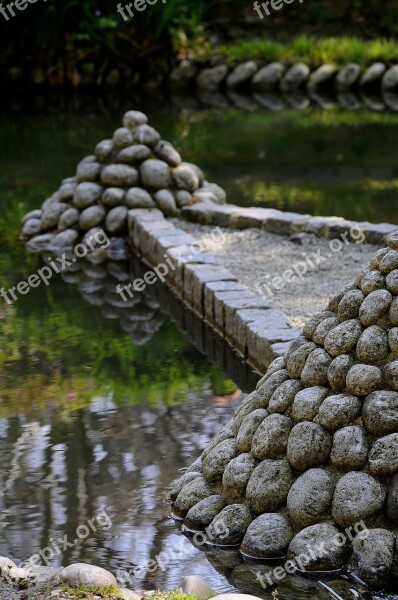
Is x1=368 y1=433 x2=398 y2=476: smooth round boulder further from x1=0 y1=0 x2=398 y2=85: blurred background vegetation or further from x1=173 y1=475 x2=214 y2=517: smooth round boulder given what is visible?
x1=0 y1=0 x2=398 y2=85: blurred background vegetation

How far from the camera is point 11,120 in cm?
1684

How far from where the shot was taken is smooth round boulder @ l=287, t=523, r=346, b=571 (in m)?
4.38

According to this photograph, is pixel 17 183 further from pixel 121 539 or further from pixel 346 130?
pixel 121 539

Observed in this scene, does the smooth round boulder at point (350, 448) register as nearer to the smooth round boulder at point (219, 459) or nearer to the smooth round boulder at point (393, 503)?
the smooth round boulder at point (393, 503)

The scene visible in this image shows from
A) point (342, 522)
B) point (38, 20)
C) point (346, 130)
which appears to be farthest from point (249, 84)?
point (342, 522)

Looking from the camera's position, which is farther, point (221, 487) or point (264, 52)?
point (264, 52)

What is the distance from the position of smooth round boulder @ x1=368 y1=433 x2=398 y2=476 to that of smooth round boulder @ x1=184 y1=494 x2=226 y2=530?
2.44 feet

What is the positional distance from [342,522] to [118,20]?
52.7 feet

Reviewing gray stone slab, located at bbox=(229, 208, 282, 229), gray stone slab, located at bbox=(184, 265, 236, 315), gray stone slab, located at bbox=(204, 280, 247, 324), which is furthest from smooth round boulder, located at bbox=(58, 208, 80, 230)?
gray stone slab, located at bbox=(204, 280, 247, 324)

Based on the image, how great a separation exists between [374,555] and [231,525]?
26.0 inches

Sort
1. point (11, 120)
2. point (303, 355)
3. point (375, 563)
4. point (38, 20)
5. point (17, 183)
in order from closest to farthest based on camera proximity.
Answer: point (375, 563), point (303, 355), point (17, 183), point (11, 120), point (38, 20)

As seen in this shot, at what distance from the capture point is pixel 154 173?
32.5 ft

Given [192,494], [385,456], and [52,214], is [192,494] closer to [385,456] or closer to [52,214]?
[385,456]
